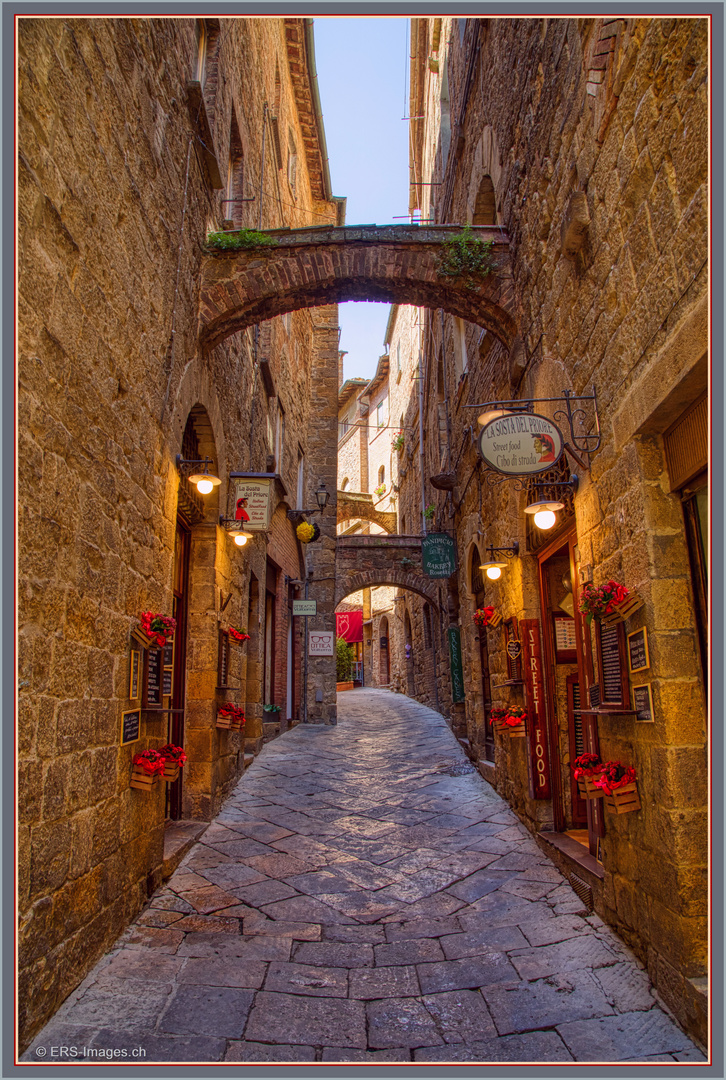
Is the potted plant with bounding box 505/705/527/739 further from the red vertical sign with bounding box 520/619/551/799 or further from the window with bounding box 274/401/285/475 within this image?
the window with bounding box 274/401/285/475

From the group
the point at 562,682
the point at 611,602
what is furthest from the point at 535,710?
the point at 611,602

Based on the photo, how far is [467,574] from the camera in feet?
27.6

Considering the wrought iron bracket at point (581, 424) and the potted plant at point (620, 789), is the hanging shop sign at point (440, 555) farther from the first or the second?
the potted plant at point (620, 789)

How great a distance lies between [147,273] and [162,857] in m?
3.67

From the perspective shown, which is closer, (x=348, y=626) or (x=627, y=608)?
(x=627, y=608)

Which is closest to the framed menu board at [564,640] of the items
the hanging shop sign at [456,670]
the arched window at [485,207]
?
the arched window at [485,207]

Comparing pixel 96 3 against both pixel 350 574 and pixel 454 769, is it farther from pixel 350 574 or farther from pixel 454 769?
pixel 350 574

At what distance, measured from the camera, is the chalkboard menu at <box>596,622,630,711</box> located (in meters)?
3.15

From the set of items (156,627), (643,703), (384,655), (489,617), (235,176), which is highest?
(235,176)

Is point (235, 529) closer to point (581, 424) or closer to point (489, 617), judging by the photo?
point (489, 617)

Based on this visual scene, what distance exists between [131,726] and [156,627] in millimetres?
583

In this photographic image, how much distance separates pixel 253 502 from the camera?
6.21 meters

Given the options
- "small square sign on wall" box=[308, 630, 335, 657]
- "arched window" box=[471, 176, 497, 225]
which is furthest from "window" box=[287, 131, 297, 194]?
"small square sign on wall" box=[308, 630, 335, 657]

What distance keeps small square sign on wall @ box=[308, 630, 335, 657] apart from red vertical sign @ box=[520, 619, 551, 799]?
8370 millimetres
